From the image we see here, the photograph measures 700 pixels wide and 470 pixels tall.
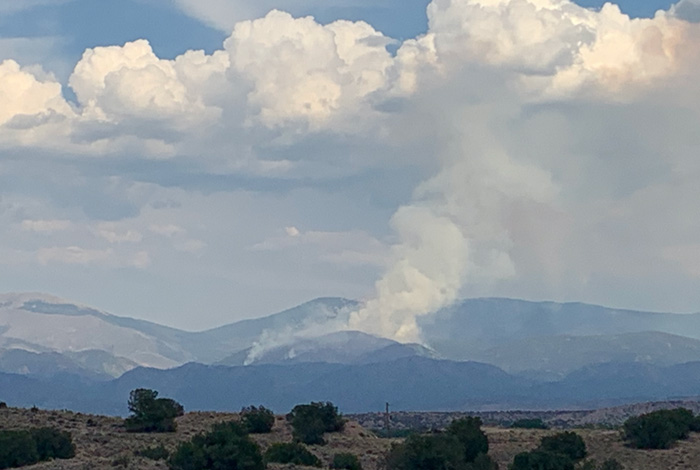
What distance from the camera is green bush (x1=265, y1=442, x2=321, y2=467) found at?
63594 millimetres

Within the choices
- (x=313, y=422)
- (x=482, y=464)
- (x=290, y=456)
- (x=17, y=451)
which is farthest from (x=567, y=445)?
(x=17, y=451)

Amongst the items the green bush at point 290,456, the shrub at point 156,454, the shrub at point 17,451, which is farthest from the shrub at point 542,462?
the shrub at point 17,451

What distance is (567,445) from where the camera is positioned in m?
74.4

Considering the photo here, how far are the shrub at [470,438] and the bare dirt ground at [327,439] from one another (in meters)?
1.26

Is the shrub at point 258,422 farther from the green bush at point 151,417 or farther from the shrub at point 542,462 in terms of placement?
the shrub at point 542,462

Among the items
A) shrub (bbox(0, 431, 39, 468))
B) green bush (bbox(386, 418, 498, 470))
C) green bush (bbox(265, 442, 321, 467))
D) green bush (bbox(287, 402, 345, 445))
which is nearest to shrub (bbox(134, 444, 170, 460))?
green bush (bbox(265, 442, 321, 467))

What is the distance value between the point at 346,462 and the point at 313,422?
32.5 feet

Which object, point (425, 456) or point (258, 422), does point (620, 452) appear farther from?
point (258, 422)

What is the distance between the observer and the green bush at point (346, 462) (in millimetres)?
67500

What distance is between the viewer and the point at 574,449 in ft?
242

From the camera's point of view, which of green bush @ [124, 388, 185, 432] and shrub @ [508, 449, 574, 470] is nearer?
shrub @ [508, 449, 574, 470]

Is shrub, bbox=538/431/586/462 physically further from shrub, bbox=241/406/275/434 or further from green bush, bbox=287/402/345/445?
shrub, bbox=241/406/275/434

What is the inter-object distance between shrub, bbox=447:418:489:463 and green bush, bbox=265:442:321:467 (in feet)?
35.9

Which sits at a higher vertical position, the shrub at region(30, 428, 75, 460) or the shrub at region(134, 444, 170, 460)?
the shrub at region(30, 428, 75, 460)
